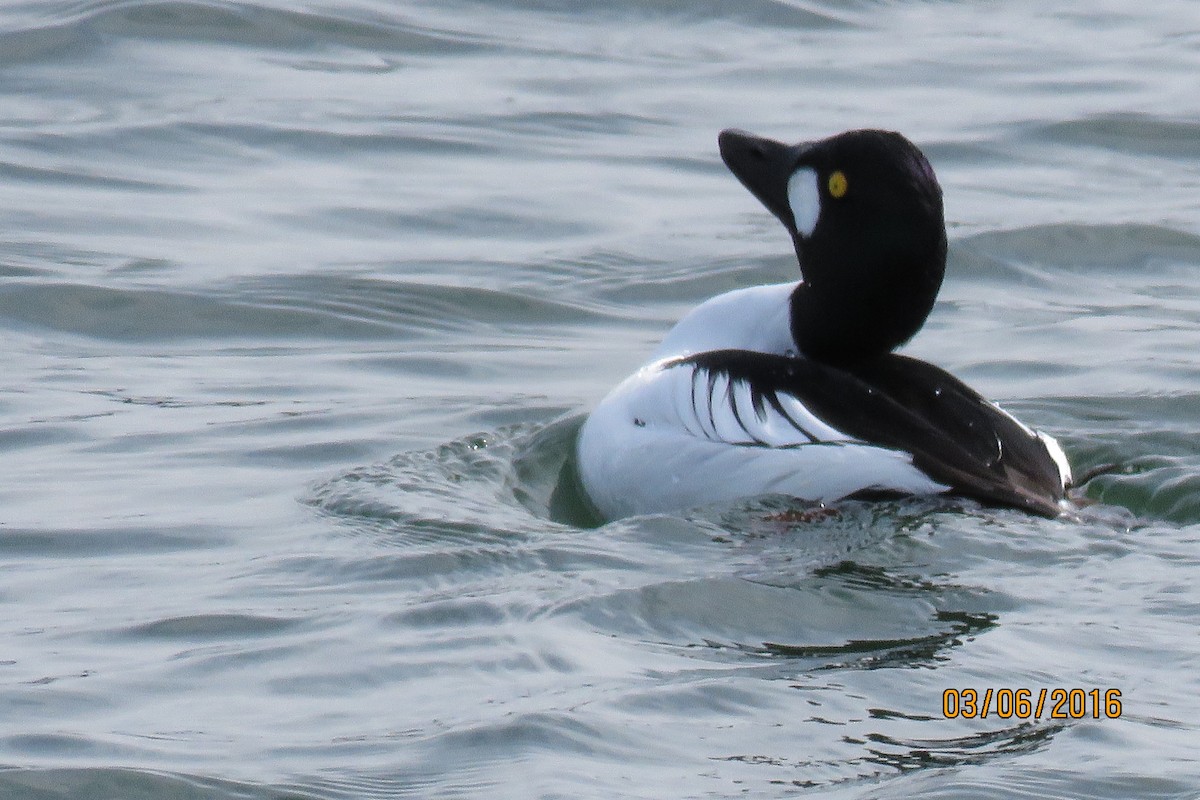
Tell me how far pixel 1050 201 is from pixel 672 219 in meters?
2.09

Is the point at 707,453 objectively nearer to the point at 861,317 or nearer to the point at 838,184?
the point at 861,317

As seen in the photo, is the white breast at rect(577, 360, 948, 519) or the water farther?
the white breast at rect(577, 360, 948, 519)

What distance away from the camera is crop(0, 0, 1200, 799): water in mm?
4242

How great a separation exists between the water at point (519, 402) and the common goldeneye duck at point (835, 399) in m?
0.13

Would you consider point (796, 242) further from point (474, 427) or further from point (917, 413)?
point (474, 427)

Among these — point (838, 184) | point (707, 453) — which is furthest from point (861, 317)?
point (707, 453)

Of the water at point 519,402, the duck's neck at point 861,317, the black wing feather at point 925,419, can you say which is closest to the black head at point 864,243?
the duck's neck at point 861,317

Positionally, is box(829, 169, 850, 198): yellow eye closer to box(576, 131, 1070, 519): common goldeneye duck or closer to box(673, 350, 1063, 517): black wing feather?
box(576, 131, 1070, 519): common goldeneye duck

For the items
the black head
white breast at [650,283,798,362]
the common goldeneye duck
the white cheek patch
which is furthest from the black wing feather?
the white cheek patch
